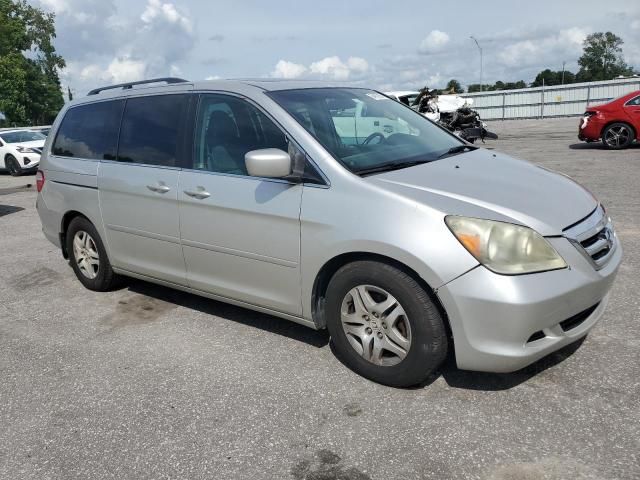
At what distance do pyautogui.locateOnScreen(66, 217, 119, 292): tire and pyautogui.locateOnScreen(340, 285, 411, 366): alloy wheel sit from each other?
259 cm

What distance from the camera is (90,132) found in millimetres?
4988

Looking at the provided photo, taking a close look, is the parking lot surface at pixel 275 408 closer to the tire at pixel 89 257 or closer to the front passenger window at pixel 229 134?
the tire at pixel 89 257

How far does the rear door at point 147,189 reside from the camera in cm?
416

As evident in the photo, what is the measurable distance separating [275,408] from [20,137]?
18570 millimetres

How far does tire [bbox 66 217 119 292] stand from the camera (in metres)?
5.00

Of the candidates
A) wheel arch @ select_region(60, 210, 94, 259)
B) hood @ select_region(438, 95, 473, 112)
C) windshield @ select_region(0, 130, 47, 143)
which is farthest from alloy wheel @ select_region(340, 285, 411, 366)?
hood @ select_region(438, 95, 473, 112)

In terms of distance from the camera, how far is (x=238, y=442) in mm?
2869

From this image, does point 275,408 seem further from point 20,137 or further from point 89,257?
point 20,137

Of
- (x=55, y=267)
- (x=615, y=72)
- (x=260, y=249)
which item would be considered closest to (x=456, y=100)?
(x=55, y=267)

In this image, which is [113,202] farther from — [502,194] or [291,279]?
[502,194]

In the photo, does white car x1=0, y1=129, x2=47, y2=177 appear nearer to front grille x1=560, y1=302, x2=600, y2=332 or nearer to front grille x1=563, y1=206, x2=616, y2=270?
front grille x1=563, y1=206, x2=616, y2=270

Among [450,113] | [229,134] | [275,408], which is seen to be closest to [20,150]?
[450,113]

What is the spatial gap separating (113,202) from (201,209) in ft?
3.60

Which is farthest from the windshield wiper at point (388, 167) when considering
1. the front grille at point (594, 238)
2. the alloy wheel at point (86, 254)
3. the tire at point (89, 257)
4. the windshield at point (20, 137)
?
the windshield at point (20, 137)
